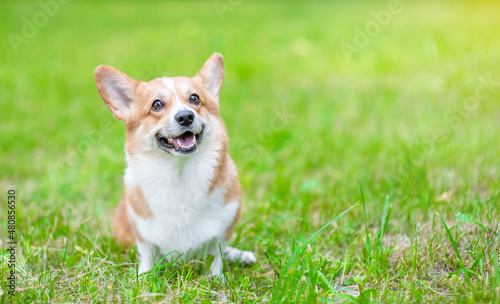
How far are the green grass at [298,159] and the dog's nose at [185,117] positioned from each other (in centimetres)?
75

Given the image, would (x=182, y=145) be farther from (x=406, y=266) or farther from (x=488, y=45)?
(x=488, y=45)

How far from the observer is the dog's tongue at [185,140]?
2600 mm

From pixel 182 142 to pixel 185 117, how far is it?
16cm

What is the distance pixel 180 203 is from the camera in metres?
2.66

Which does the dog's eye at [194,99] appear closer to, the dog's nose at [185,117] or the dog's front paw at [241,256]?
the dog's nose at [185,117]

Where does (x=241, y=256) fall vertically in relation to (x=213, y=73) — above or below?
below

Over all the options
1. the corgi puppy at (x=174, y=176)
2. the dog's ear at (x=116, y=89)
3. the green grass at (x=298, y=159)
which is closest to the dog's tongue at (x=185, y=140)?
the corgi puppy at (x=174, y=176)

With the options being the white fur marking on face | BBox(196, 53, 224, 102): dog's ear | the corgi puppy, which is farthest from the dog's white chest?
BBox(196, 53, 224, 102): dog's ear

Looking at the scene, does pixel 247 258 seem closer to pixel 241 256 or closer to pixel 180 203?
pixel 241 256

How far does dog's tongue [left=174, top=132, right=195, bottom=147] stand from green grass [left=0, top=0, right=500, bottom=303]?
0.64m

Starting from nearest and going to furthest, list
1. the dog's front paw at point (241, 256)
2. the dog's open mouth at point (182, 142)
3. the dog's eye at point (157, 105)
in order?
the dog's open mouth at point (182, 142) < the dog's eye at point (157, 105) < the dog's front paw at point (241, 256)

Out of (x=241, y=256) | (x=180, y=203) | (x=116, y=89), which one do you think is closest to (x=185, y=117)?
(x=180, y=203)

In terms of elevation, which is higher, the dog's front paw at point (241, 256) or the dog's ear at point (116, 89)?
the dog's ear at point (116, 89)

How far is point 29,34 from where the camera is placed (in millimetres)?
8523
